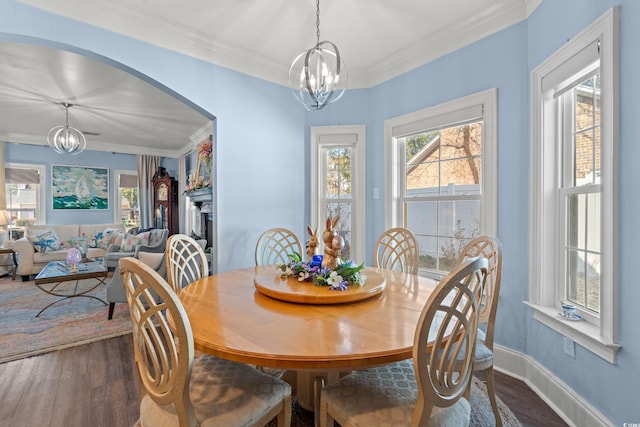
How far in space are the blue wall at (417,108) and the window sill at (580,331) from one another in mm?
49

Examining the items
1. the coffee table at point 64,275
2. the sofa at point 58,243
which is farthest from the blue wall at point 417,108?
the sofa at point 58,243

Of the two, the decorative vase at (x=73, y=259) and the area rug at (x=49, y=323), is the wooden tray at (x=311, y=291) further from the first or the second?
the decorative vase at (x=73, y=259)

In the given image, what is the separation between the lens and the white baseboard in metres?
1.60

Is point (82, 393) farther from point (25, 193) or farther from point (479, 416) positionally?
point (25, 193)

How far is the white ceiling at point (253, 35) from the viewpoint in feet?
7.35

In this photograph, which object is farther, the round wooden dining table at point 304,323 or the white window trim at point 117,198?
the white window trim at point 117,198

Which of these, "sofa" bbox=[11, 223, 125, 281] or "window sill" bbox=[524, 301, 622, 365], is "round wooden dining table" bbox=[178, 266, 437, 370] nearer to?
"window sill" bbox=[524, 301, 622, 365]

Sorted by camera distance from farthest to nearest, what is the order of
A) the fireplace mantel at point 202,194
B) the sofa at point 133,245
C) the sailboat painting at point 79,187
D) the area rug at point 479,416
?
the sailboat painting at point 79,187 → the sofa at point 133,245 → the fireplace mantel at point 202,194 → the area rug at point 479,416

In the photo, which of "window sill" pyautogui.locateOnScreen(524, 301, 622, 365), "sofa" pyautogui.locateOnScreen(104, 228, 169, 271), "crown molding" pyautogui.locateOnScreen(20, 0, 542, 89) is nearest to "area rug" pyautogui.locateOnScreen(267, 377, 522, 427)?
"window sill" pyautogui.locateOnScreen(524, 301, 622, 365)

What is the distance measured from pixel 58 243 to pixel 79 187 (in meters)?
1.79

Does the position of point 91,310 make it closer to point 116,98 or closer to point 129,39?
point 116,98

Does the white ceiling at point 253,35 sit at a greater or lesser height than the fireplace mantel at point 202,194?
greater

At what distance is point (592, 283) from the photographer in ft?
5.82

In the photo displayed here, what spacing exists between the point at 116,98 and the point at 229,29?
246 cm
